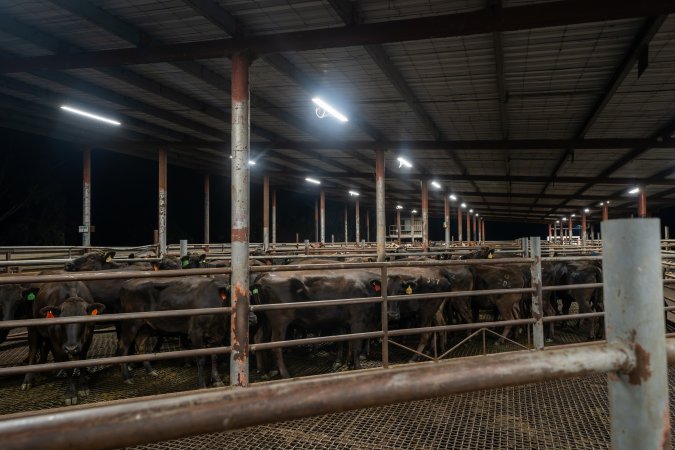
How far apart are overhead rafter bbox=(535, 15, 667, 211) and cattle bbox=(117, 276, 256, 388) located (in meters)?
6.69

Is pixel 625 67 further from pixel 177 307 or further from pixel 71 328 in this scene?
pixel 71 328

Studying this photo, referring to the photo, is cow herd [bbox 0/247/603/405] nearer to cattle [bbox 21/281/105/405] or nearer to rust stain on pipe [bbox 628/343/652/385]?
cattle [bbox 21/281/105/405]

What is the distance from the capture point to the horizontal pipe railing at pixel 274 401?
693mm

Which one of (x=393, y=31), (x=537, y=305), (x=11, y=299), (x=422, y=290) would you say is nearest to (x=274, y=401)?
(x=537, y=305)

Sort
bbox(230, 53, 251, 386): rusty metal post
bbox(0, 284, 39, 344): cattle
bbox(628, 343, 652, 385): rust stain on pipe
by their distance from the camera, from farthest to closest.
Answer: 1. bbox(0, 284, 39, 344): cattle
2. bbox(230, 53, 251, 386): rusty metal post
3. bbox(628, 343, 652, 385): rust stain on pipe

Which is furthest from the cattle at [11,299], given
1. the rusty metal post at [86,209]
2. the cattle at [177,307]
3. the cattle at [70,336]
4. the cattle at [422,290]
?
the rusty metal post at [86,209]

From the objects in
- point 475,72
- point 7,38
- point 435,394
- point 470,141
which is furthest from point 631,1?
point 7,38

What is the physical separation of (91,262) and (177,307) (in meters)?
3.12

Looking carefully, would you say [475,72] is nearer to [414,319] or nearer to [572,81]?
[572,81]

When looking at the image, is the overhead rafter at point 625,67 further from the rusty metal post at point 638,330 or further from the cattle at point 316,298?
the rusty metal post at point 638,330

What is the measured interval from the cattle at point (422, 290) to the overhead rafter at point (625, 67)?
14.2 feet

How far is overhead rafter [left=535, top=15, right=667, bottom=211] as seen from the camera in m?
6.06

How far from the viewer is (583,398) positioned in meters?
4.49

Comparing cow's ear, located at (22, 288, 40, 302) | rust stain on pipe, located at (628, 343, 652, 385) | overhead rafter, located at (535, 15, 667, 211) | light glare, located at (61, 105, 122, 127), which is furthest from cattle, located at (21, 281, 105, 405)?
overhead rafter, located at (535, 15, 667, 211)
